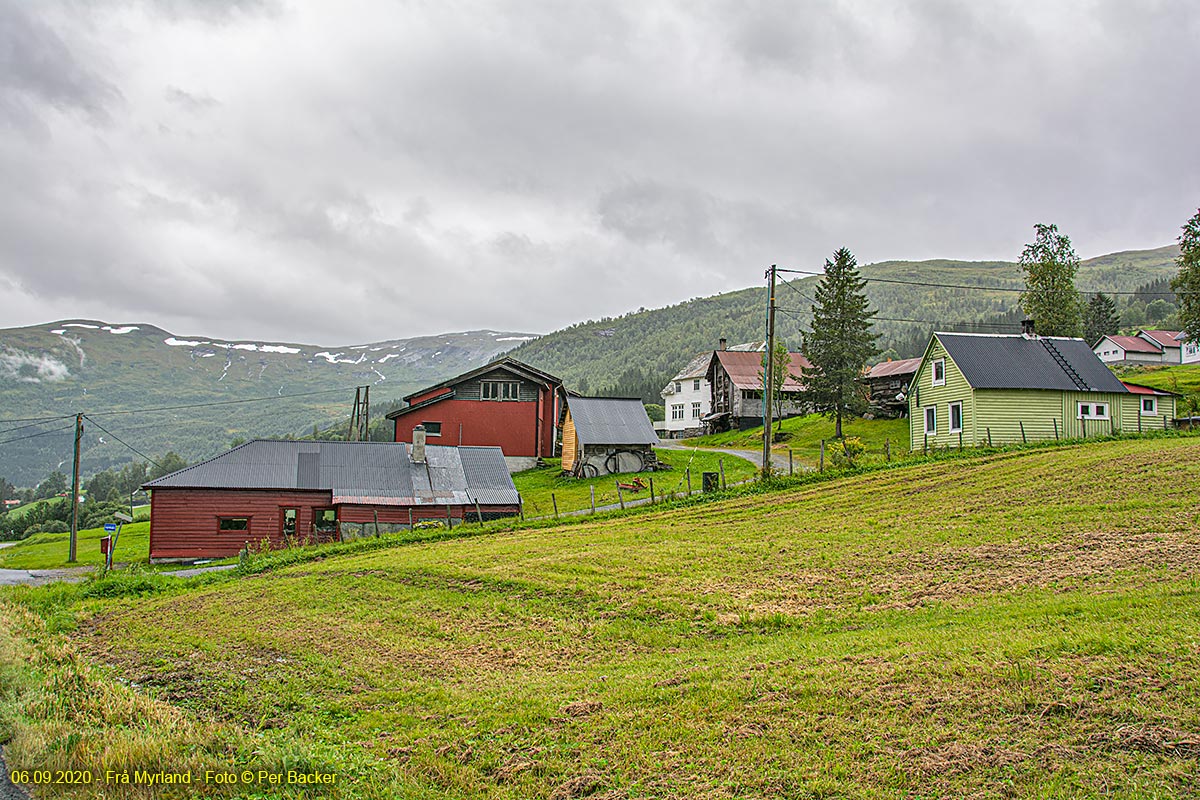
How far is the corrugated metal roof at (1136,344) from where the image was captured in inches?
3962

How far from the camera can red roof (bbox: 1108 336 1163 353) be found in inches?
3962

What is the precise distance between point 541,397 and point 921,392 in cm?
2737

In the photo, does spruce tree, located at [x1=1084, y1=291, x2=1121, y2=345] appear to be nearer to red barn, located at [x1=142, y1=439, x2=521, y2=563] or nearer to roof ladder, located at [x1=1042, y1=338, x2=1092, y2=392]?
roof ladder, located at [x1=1042, y1=338, x2=1092, y2=392]

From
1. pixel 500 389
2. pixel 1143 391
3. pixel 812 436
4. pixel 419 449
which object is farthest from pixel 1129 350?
pixel 419 449

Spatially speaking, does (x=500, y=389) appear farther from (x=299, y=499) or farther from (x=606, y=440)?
(x=299, y=499)

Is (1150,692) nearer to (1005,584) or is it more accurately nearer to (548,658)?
(1005,584)

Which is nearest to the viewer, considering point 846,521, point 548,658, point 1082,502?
point 548,658

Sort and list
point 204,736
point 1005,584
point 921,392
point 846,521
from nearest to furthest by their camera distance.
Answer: point 204,736 → point 1005,584 → point 846,521 → point 921,392

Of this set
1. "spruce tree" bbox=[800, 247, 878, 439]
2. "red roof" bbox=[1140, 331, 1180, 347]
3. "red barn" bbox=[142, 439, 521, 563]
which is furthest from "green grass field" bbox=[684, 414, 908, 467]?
"red roof" bbox=[1140, 331, 1180, 347]

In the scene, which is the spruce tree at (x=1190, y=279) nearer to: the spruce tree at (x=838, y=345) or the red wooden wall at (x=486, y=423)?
the spruce tree at (x=838, y=345)

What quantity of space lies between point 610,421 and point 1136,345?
272ft

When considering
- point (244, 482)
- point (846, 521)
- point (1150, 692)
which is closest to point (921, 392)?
point (846, 521)

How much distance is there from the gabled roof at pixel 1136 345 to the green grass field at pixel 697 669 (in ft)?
305

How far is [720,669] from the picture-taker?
10711 mm
